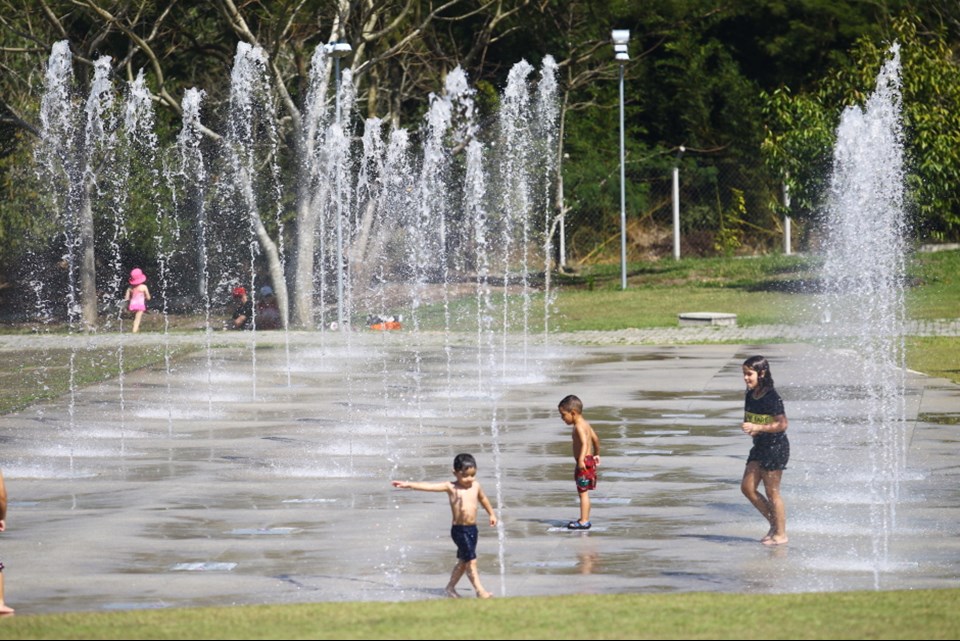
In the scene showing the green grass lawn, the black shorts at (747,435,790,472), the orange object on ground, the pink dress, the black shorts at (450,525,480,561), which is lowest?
the green grass lawn

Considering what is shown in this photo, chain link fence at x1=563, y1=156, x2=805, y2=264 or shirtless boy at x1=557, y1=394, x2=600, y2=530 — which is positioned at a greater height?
chain link fence at x1=563, y1=156, x2=805, y2=264

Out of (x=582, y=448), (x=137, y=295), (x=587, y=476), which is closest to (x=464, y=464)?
(x=587, y=476)

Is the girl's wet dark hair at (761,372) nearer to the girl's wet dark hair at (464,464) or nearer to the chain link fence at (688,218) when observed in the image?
the girl's wet dark hair at (464,464)

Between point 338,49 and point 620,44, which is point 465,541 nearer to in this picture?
point 338,49

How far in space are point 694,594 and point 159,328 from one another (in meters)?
25.2

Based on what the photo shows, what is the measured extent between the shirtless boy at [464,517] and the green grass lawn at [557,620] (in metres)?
0.45

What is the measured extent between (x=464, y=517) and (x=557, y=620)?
1.36 meters

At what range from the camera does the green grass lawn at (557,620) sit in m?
7.45

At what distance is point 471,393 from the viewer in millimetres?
19922

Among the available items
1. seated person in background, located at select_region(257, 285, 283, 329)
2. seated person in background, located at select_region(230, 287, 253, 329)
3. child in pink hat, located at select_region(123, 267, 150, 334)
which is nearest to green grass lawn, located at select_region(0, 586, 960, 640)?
seated person in background, located at select_region(257, 285, 283, 329)

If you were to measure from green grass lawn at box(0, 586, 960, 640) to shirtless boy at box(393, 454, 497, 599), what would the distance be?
0.45 m

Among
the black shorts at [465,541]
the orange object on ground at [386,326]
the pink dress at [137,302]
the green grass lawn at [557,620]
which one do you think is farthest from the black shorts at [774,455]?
the pink dress at [137,302]

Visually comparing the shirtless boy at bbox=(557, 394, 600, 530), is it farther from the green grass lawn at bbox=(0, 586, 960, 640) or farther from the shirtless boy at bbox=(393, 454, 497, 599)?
the green grass lawn at bbox=(0, 586, 960, 640)

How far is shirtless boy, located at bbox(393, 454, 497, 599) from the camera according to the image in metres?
8.93
